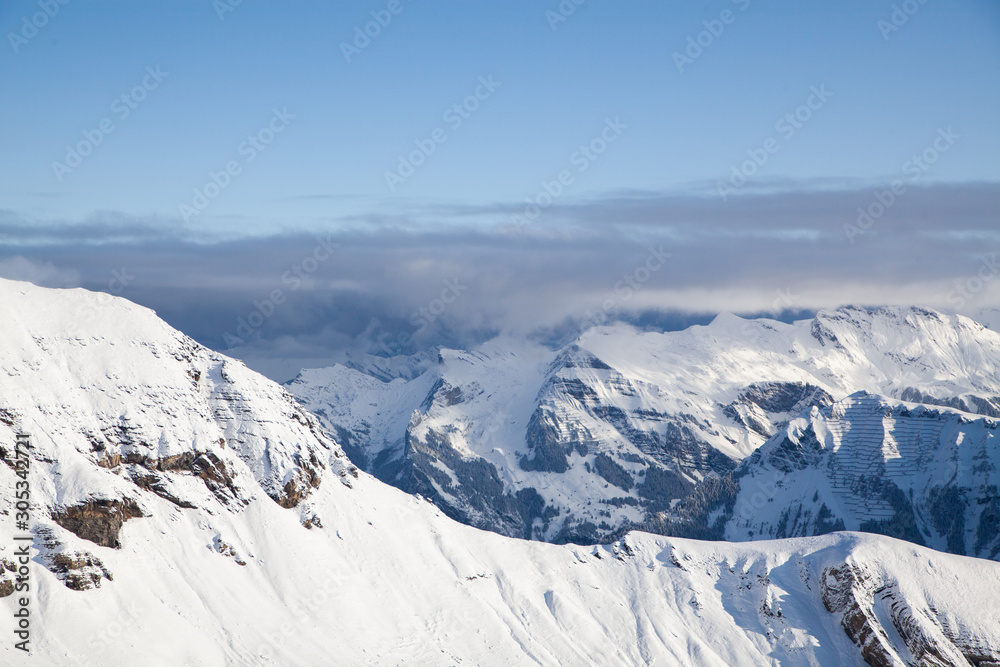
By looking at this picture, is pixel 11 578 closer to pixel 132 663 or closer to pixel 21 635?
pixel 21 635

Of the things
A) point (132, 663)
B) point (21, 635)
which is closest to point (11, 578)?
point (21, 635)

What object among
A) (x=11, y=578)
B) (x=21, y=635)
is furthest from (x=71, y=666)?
(x=11, y=578)

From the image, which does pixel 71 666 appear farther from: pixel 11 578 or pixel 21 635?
pixel 11 578

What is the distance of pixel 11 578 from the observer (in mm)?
196500

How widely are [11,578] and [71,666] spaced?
80.8 ft

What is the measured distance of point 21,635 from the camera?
18838 centimetres

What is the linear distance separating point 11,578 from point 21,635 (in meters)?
14.1

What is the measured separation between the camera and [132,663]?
648 feet

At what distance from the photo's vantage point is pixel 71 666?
188 meters

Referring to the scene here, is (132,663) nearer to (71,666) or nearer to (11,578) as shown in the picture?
(71,666)

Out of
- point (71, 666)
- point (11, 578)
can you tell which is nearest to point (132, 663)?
point (71, 666)

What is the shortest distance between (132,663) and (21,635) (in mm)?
23205

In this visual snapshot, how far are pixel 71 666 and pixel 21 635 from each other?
A: 12.2 meters

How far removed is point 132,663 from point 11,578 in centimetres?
3183
